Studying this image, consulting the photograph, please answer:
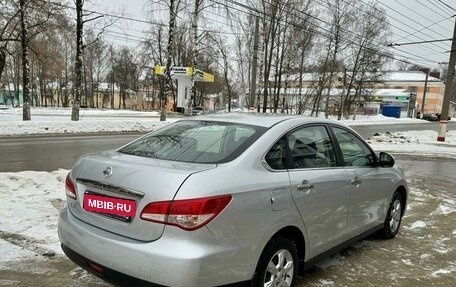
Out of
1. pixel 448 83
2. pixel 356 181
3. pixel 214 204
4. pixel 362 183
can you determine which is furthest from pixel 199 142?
pixel 448 83

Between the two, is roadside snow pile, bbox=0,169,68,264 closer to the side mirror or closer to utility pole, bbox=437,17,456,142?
A: the side mirror

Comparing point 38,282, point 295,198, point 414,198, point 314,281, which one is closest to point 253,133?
point 295,198

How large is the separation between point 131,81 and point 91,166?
83.3 m

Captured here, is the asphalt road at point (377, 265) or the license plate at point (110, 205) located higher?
the license plate at point (110, 205)

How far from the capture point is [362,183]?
179 inches

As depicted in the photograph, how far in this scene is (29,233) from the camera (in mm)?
4855

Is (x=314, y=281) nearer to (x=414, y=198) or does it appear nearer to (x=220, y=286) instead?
(x=220, y=286)

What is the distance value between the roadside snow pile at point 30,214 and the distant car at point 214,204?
1.15m

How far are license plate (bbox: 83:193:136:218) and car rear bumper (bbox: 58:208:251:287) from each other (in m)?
0.16

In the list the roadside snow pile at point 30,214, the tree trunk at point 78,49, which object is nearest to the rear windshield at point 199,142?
the roadside snow pile at point 30,214

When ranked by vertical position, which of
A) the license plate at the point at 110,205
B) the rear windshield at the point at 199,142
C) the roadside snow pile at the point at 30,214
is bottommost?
the roadside snow pile at the point at 30,214

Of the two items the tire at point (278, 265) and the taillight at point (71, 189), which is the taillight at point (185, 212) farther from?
the taillight at point (71, 189)

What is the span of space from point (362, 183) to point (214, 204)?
89.4 inches

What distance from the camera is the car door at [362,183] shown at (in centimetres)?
443
